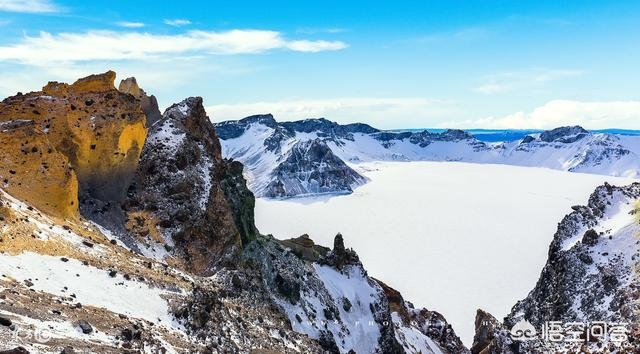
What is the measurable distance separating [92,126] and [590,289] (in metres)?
44.2

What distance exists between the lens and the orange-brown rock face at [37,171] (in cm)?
2983

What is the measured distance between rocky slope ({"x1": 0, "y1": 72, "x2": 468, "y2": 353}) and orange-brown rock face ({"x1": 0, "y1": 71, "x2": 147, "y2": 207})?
0.09 metres

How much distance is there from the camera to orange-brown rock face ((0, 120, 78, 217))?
2983cm

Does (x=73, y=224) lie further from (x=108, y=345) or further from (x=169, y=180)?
(x=108, y=345)

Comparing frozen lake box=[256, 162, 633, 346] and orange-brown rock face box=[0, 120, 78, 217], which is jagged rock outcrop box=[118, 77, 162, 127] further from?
frozen lake box=[256, 162, 633, 346]

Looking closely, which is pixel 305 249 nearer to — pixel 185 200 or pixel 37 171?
pixel 185 200

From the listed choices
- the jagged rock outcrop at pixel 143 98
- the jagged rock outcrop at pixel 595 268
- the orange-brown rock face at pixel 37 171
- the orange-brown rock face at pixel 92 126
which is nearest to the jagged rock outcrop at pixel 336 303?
the orange-brown rock face at pixel 92 126

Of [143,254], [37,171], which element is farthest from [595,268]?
[37,171]

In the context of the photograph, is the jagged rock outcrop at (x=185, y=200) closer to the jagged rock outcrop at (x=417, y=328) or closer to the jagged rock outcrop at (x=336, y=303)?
the jagged rock outcrop at (x=336, y=303)

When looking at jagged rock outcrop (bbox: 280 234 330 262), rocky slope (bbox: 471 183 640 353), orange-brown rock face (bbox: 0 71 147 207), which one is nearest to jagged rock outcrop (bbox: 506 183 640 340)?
rocky slope (bbox: 471 183 640 353)

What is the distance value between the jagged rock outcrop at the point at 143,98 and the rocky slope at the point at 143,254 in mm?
295

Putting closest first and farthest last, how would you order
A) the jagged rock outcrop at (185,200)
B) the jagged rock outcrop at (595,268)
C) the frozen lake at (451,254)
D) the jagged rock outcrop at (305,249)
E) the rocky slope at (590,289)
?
the jagged rock outcrop at (185,200)
the rocky slope at (590,289)
the jagged rock outcrop at (595,268)
the jagged rock outcrop at (305,249)
the frozen lake at (451,254)

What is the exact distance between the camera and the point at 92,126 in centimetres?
3738

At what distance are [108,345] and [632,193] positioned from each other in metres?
57.9
